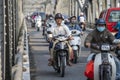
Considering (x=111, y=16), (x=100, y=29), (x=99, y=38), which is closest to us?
(x=100, y=29)

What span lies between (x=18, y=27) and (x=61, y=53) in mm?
9627

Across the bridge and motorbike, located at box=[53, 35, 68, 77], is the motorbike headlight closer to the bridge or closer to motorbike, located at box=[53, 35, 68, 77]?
the bridge

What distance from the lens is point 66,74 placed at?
1448cm

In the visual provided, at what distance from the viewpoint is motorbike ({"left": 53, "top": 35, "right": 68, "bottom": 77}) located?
13381 mm

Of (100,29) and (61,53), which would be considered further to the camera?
(61,53)

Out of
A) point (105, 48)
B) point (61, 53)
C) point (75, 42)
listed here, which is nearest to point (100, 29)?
point (105, 48)

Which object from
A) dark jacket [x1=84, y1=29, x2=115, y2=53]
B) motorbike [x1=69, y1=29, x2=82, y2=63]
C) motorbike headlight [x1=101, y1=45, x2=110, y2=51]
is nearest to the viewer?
motorbike headlight [x1=101, y1=45, x2=110, y2=51]

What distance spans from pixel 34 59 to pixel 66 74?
4.99 meters

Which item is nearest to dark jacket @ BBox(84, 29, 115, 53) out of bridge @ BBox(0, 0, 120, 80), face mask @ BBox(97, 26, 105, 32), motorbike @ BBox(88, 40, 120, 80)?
face mask @ BBox(97, 26, 105, 32)

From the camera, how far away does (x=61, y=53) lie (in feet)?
44.2

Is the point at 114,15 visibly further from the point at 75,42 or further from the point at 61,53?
the point at 61,53

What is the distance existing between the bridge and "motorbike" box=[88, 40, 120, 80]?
1397 mm

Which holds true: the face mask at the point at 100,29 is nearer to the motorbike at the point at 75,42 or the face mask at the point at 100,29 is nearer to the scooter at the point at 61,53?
the scooter at the point at 61,53

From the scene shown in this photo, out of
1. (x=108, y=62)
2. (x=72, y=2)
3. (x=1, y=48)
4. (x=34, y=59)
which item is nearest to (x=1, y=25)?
(x=1, y=48)
